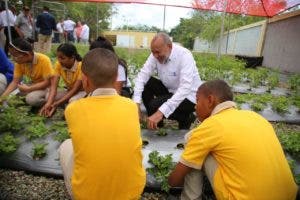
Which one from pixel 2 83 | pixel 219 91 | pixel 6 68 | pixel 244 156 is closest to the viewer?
pixel 244 156

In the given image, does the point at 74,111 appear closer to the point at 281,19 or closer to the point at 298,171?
the point at 298,171

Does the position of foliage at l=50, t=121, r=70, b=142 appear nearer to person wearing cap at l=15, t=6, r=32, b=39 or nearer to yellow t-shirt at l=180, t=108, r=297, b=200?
yellow t-shirt at l=180, t=108, r=297, b=200

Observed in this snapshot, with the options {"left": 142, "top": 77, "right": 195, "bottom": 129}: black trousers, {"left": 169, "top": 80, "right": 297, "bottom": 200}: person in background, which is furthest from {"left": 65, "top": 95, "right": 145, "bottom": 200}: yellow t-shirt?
{"left": 142, "top": 77, "right": 195, "bottom": 129}: black trousers

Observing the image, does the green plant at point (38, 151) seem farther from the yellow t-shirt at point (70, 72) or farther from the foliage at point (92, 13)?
the foliage at point (92, 13)

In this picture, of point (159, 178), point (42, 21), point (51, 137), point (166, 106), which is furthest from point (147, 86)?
point (42, 21)

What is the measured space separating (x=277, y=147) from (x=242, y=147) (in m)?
0.24

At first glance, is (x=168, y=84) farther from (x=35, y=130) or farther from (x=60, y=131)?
(x=35, y=130)

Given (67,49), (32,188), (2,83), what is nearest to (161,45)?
(67,49)

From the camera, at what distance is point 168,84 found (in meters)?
3.64

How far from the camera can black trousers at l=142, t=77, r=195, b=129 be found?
3.52m

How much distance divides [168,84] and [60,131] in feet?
4.14

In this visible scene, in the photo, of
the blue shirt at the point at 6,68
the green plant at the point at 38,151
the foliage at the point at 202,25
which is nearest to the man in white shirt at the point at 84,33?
the foliage at the point at 202,25

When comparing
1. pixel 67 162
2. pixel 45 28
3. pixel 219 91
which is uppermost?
pixel 219 91

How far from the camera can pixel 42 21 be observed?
10.1 metres
